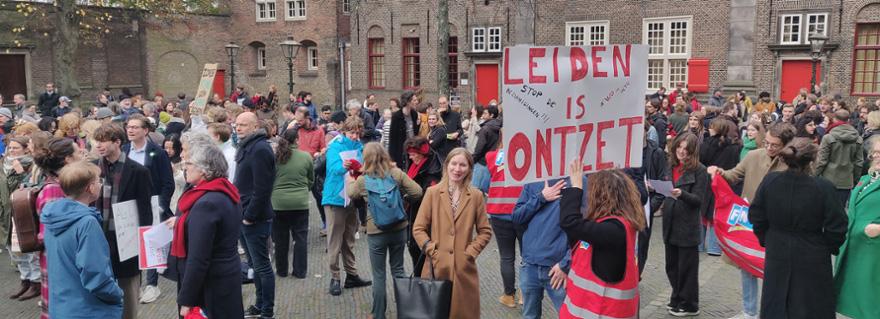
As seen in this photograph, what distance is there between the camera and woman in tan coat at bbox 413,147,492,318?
5.36 m

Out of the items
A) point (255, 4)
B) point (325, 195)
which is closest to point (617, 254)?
point (325, 195)

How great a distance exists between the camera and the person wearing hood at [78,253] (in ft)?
14.5

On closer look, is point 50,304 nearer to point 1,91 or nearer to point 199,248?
point 199,248

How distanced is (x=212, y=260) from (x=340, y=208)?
317cm

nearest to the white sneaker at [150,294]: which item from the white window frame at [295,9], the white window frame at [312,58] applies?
the white window frame at [312,58]

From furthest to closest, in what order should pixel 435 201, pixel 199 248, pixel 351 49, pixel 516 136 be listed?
pixel 351 49
pixel 435 201
pixel 199 248
pixel 516 136

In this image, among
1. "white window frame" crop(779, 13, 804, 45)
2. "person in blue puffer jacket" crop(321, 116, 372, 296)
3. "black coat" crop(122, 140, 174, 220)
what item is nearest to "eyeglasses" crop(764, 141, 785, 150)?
Result: "person in blue puffer jacket" crop(321, 116, 372, 296)

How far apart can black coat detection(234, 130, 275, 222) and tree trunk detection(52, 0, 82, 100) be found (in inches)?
846

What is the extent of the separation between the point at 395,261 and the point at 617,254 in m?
2.80

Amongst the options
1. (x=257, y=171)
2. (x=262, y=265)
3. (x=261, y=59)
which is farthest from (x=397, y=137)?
(x=261, y=59)

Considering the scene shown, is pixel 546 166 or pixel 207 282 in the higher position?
pixel 546 166

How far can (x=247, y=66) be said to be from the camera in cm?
3697

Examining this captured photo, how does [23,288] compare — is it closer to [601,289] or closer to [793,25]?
[601,289]

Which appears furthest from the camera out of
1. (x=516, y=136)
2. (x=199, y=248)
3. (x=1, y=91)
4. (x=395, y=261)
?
(x=1, y=91)
